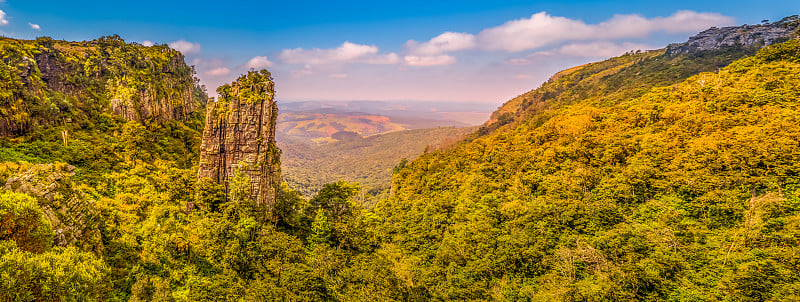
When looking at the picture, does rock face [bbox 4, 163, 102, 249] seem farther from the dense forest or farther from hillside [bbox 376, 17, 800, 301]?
hillside [bbox 376, 17, 800, 301]

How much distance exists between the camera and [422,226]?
48219 millimetres

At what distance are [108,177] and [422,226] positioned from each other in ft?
155

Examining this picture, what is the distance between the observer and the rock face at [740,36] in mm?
95000

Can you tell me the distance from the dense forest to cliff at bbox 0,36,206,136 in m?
0.58

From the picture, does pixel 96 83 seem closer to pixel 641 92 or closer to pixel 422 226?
pixel 422 226

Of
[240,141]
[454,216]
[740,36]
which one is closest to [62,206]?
[240,141]

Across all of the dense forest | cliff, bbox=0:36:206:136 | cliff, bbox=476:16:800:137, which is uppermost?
cliff, bbox=476:16:800:137

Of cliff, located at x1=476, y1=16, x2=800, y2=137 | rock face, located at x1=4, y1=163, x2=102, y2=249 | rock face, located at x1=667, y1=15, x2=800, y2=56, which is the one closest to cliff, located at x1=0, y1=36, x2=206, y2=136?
rock face, located at x1=4, y1=163, x2=102, y2=249

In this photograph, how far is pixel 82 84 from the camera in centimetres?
6619

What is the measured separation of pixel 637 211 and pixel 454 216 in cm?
2262

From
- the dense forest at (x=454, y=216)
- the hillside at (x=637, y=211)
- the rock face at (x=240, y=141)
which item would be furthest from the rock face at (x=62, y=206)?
the hillside at (x=637, y=211)

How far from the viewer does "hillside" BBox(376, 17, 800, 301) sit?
2203cm

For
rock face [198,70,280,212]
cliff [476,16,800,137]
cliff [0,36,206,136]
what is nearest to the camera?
rock face [198,70,280,212]

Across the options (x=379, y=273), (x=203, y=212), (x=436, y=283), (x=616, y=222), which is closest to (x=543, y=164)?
(x=616, y=222)
